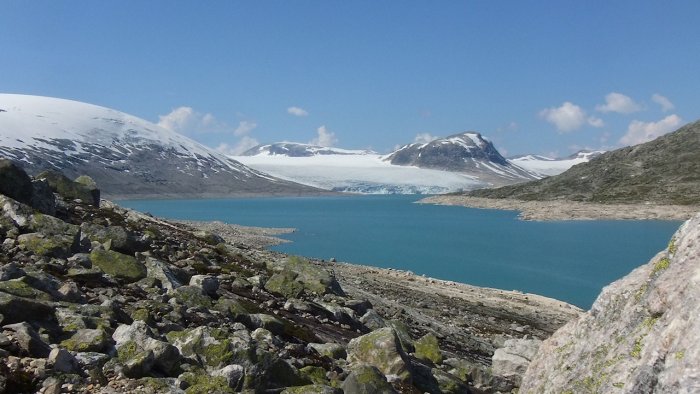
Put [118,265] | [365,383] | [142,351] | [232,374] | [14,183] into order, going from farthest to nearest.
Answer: [14,183] → [118,265] → [365,383] → [232,374] → [142,351]

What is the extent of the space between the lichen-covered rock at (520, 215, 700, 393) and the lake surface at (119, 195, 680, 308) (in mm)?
43725

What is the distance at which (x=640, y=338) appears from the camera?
6.08m

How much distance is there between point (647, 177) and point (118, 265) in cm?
19179

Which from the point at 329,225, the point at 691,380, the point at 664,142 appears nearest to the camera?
the point at 691,380

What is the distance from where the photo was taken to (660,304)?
5996 millimetres

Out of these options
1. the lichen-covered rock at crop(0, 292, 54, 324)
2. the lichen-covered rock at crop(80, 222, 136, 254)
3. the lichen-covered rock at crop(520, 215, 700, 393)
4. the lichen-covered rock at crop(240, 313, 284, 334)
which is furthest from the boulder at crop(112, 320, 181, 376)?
the lichen-covered rock at crop(80, 222, 136, 254)

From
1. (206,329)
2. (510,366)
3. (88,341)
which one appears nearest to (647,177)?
(510,366)

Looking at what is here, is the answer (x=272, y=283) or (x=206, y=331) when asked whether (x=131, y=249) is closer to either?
(x=272, y=283)

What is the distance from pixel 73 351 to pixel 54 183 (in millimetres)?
20671

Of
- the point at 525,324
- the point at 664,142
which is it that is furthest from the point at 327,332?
the point at 664,142

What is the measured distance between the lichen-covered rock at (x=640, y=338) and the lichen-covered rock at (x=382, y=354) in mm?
2992

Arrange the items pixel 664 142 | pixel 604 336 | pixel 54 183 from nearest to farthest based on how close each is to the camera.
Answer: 1. pixel 604 336
2. pixel 54 183
3. pixel 664 142

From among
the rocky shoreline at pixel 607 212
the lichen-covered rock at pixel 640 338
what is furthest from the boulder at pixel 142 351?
the rocky shoreline at pixel 607 212

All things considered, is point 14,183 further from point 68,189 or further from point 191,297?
point 68,189
